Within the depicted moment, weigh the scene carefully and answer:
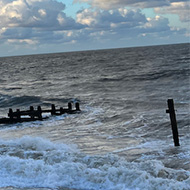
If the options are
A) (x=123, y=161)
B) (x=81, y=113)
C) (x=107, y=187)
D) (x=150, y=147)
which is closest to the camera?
(x=107, y=187)

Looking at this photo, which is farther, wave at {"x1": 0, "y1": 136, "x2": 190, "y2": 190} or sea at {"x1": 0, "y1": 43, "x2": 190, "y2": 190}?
sea at {"x1": 0, "y1": 43, "x2": 190, "y2": 190}

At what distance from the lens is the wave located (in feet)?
37.1

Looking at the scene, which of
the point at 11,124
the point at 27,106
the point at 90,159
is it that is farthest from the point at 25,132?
the point at 27,106

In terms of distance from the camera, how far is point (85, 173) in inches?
482

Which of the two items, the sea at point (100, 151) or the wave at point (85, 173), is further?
the sea at point (100, 151)

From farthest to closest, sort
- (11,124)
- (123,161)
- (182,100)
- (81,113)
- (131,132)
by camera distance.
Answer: (182,100), (81,113), (11,124), (131,132), (123,161)

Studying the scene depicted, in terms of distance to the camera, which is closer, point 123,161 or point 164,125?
point 123,161

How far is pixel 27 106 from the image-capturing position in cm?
3516

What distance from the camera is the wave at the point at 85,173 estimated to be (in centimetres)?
1130

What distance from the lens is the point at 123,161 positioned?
13.4m

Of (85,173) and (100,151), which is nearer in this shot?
(85,173)

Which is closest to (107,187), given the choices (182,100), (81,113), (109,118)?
(109,118)

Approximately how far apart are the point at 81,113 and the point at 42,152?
12.8 m

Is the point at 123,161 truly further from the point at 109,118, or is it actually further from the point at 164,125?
the point at 109,118
